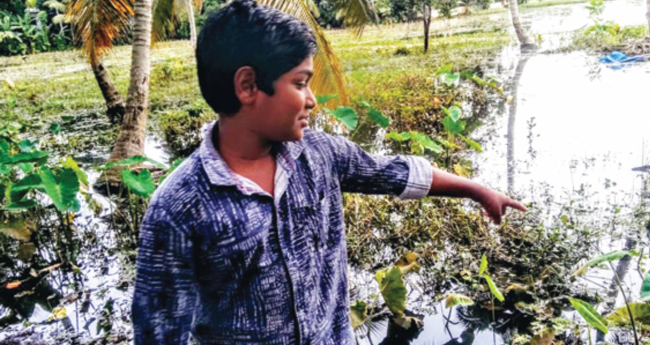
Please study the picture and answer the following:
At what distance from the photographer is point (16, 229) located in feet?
11.0

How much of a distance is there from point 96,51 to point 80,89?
21.3ft

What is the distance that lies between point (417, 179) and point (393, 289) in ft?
4.48

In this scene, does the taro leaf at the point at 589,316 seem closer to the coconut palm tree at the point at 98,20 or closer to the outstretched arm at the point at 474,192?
the outstretched arm at the point at 474,192

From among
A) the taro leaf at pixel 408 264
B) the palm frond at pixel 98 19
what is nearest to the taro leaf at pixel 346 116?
the taro leaf at pixel 408 264

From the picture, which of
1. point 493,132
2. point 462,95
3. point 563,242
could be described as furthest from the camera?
point 462,95

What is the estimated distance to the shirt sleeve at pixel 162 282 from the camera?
0.88m

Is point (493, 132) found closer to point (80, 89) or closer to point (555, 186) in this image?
point (555, 186)

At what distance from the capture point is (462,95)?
718 cm

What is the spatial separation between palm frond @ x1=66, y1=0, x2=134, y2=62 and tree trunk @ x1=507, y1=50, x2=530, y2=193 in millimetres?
4350

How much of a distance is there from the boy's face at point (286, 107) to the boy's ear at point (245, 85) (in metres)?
0.01

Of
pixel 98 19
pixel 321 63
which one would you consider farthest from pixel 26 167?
pixel 98 19

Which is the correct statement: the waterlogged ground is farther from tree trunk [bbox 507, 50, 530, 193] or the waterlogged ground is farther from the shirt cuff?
the shirt cuff

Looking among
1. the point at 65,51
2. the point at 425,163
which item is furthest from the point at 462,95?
the point at 65,51

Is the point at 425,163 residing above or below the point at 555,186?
above
